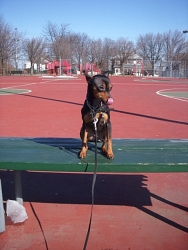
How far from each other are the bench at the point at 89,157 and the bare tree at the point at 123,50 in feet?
243

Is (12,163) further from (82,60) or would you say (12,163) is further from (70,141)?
(82,60)

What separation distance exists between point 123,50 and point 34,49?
968 inches

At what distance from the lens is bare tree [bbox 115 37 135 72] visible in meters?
78.0

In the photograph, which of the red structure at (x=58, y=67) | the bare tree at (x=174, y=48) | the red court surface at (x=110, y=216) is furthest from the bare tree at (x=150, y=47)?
the red court surface at (x=110, y=216)

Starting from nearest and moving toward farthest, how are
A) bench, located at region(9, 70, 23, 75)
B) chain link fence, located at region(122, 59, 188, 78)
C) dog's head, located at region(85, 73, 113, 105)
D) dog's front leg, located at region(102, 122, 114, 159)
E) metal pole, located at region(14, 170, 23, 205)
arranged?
dog's head, located at region(85, 73, 113, 105) < dog's front leg, located at region(102, 122, 114, 159) < metal pole, located at region(14, 170, 23, 205) < chain link fence, located at region(122, 59, 188, 78) < bench, located at region(9, 70, 23, 75)

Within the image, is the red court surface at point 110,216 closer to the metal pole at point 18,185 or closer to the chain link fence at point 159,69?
the metal pole at point 18,185

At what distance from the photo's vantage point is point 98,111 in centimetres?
307

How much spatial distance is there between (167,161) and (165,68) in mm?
61747

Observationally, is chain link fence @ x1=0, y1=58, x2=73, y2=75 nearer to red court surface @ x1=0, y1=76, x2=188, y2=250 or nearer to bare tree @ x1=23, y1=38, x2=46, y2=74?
bare tree @ x1=23, y1=38, x2=46, y2=74

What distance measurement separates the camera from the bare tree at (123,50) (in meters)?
78.0

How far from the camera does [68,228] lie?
363cm

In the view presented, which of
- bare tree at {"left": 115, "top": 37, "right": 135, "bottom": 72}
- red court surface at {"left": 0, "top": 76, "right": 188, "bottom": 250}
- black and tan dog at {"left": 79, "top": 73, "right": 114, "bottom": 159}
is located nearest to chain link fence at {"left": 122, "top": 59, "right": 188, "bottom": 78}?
bare tree at {"left": 115, "top": 37, "right": 135, "bottom": 72}

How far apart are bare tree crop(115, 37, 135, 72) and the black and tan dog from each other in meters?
74.6

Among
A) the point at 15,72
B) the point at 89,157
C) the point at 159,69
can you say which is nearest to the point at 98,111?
the point at 89,157
